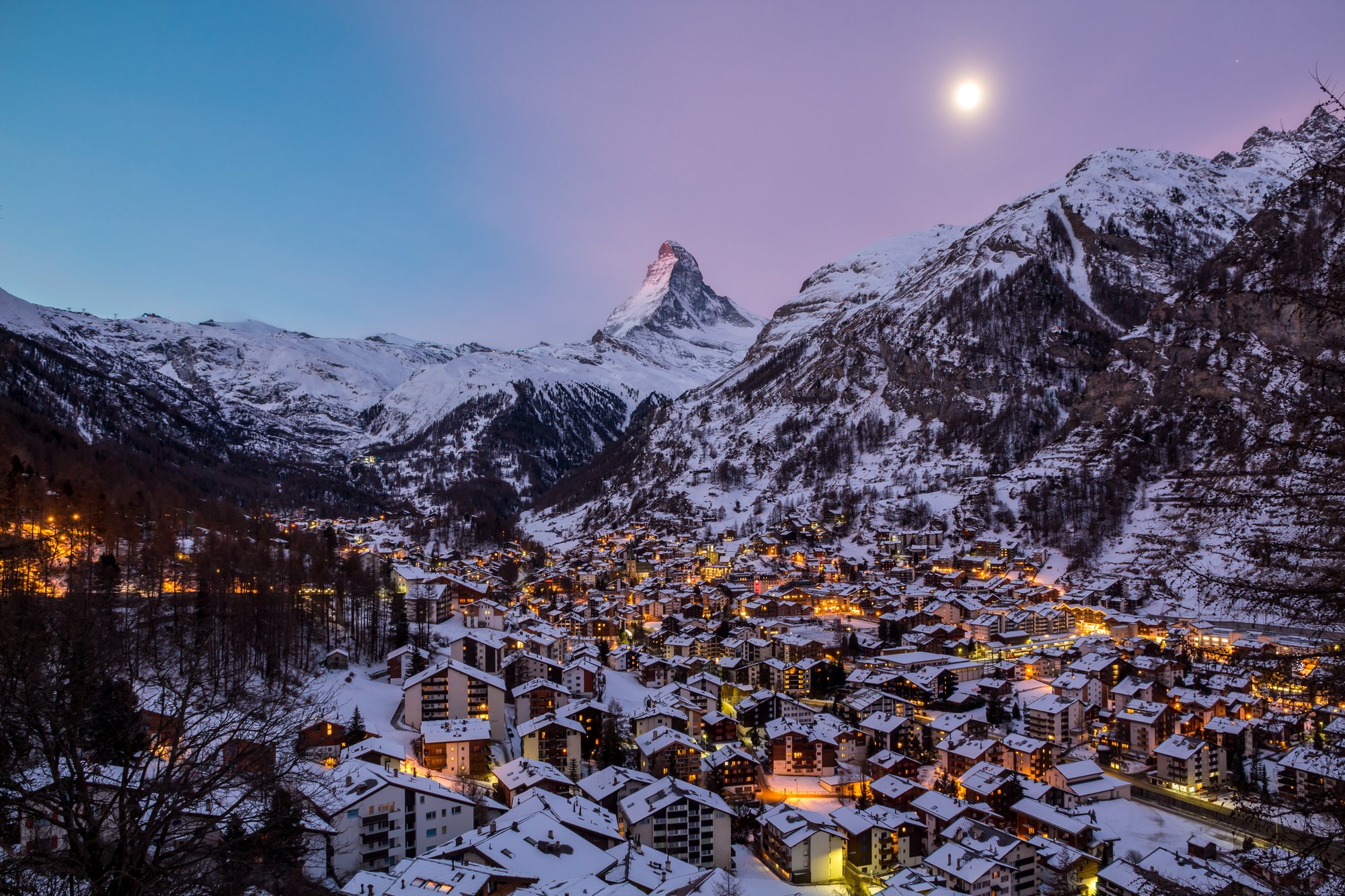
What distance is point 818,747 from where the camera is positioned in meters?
27.1

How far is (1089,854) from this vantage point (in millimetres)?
20359

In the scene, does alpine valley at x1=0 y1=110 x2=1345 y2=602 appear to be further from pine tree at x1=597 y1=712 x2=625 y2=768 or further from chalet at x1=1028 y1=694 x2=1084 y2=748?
pine tree at x1=597 y1=712 x2=625 y2=768

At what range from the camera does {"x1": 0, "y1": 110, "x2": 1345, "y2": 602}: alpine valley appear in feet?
211

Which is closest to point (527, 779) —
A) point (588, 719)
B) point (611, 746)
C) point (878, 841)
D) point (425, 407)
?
point (611, 746)

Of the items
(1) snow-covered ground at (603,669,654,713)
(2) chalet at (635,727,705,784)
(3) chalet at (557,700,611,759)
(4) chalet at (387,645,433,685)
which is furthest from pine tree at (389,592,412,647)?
(2) chalet at (635,727,705,784)

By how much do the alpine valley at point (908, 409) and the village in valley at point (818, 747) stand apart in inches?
292

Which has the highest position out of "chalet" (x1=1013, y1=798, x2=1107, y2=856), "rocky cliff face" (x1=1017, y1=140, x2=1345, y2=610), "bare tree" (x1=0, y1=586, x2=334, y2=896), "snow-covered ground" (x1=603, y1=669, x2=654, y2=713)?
"rocky cliff face" (x1=1017, y1=140, x2=1345, y2=610)

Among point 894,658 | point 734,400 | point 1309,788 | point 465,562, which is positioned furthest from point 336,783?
point 734,400

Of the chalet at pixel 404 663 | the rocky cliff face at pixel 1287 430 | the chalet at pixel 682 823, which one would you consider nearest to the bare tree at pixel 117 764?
the rocky cliff face at pixel 1287 430

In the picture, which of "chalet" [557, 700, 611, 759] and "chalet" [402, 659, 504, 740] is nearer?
"chalet" [402, 659, 504, 740]

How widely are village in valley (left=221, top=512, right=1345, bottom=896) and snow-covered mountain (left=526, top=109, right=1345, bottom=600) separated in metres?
26.3

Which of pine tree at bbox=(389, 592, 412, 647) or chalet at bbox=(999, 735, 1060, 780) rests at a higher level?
pine tree at bbox=(389, 592, 412, 647)

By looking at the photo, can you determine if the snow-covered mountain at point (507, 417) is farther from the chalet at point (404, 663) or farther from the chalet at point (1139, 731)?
the chalet at point (1139, 731)

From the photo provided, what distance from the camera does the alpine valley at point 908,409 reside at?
64.4m
